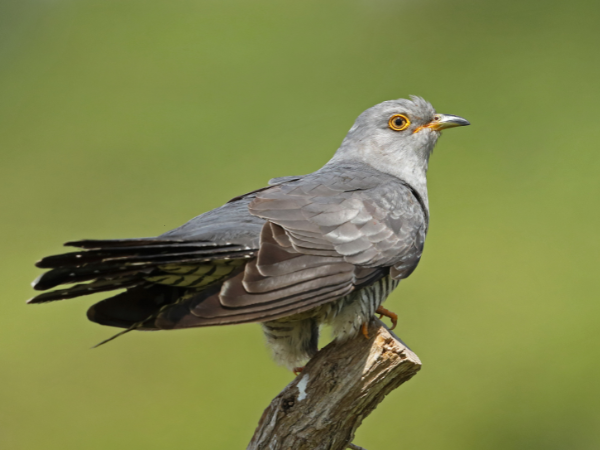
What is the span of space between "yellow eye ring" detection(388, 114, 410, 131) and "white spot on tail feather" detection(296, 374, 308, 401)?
1.80 m

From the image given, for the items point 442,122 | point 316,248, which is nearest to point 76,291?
point 316,248

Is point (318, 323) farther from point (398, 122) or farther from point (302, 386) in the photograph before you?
point (398, 122)

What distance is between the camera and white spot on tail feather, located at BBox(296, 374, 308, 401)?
2.69 meters

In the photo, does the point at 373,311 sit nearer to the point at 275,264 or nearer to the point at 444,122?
the point at 275,264

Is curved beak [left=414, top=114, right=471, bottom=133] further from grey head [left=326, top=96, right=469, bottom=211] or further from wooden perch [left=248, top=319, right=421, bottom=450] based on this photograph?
wooden perch [left=248, top=319, right=421, bottom=450]

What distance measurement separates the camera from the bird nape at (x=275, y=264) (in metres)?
2.26

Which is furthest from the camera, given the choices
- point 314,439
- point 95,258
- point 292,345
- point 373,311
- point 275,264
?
point 292,345

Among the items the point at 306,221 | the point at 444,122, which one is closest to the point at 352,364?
the point at 306,221

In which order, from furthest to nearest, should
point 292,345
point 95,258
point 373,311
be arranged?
point 292,345
point 373,311
point 95,258

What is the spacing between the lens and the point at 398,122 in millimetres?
3867

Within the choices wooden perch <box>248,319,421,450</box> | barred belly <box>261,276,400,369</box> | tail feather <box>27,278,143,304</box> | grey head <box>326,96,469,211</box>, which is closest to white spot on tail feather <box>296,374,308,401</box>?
wooden perch <box>248,319,421,450</box>

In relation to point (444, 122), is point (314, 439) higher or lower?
lower

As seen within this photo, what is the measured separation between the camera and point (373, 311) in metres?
2.92

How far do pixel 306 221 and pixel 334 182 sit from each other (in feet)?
1.49
